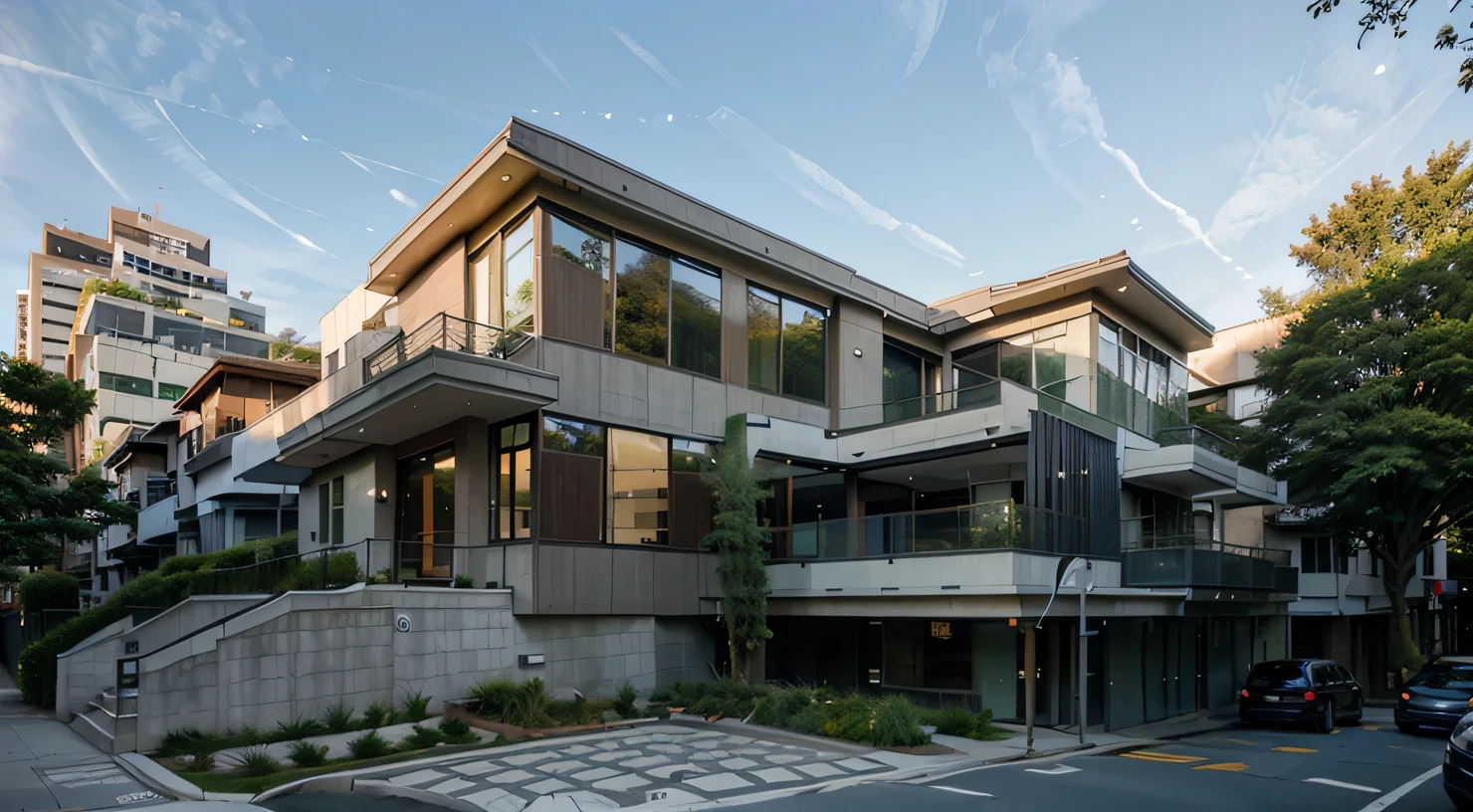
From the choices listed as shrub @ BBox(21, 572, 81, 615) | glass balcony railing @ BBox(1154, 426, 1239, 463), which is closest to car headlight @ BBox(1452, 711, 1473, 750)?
glass balcony railing @ BBox(1154, 426, 1239, 463)

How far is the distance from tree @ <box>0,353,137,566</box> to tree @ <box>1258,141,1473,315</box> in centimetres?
3734

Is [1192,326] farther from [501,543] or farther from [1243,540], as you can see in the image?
[501,543]

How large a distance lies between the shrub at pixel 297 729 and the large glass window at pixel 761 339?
38.1ft

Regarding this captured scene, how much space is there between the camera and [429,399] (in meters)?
16.5

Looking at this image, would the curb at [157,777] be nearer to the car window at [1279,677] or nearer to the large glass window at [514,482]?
the large glass window at [514,482]

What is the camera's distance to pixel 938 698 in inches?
766

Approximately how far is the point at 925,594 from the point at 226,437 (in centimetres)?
2413

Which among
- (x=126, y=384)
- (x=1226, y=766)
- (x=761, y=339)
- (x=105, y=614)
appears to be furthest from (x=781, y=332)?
(x=126, y=384)

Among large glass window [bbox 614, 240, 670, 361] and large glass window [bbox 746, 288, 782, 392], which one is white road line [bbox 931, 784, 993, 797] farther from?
large glass window [bbox 746, 288, 782, 392]

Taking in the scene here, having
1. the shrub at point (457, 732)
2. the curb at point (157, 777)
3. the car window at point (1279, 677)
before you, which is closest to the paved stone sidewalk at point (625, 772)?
the shrub at point (457, 732)

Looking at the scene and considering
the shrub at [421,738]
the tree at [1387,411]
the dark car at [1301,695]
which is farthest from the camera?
the tree at [1387,411]

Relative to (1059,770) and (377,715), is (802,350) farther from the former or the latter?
(377,715)

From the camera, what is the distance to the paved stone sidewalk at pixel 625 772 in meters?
10.7

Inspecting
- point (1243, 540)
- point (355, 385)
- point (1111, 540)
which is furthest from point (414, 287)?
point (1243, 540)
